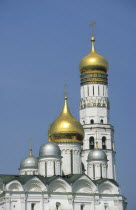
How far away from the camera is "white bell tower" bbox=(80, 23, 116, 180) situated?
66.9 m

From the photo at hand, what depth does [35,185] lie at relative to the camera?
56.9m

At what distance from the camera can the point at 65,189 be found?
190ft

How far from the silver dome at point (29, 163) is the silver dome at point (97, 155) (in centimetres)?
490

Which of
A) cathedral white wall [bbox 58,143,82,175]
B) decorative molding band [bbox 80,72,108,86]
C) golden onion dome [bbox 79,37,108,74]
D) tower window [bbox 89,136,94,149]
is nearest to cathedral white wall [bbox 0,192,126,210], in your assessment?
cathedral white wall [bbox 58,143,82,175]

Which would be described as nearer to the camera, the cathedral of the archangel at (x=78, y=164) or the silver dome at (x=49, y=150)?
the cathedral of the archangel at (x=78, y=164)

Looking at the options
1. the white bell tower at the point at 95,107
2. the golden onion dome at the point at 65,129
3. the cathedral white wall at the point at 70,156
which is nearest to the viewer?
the cathedral white wall at the point at 70,156

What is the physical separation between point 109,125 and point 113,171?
4349 mm

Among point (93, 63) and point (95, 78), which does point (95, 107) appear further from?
point (93, 63)

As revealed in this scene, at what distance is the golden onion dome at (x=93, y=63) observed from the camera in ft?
223

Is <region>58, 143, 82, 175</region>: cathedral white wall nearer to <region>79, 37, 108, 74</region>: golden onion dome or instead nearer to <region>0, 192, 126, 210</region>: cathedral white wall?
<region>0, 192, 126, 210</region>: cathedral white wall

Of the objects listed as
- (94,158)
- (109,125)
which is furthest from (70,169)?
(109,125)

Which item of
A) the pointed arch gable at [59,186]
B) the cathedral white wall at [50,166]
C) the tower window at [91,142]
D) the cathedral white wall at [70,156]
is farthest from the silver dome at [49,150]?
the tower window at [91,142]

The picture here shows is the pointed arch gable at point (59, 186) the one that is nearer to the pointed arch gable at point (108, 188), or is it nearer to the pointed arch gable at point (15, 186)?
the pointed arch gable at point (15, 186)

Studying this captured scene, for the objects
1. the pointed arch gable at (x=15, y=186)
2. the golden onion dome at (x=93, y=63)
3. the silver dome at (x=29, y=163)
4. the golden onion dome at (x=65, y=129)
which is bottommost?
the pointed arch gable at (x=15, y=186)
